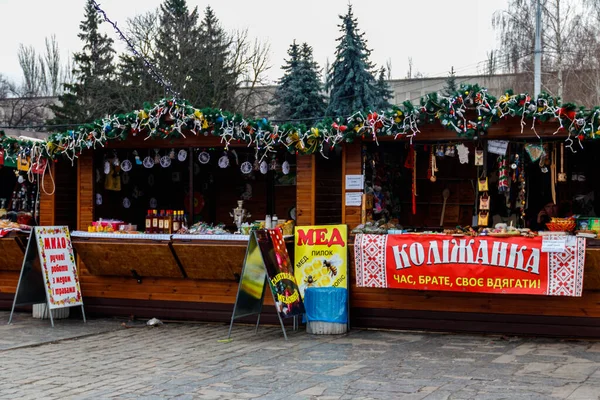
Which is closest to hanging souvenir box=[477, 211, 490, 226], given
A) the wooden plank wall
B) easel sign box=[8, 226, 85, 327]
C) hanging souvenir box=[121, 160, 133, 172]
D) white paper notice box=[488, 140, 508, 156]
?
white paper notice box=[488, 140, 508, 156]

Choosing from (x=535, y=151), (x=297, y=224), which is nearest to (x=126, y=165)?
(x=297, y=224)

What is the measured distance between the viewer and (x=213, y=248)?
1097 cm

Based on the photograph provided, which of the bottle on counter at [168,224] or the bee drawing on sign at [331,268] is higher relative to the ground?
the bottle on counter at [168,224]

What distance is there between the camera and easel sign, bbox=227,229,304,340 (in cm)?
995

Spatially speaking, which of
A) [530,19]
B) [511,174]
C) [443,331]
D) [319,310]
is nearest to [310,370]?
[319,310]

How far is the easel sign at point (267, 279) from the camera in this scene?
32.6 feet

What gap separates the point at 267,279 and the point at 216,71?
819 inches

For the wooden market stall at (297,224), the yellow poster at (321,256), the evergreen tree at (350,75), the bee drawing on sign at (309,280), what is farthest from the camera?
the evergreen tree at (350,75)

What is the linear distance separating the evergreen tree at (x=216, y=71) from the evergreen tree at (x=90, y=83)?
4351 millimetres

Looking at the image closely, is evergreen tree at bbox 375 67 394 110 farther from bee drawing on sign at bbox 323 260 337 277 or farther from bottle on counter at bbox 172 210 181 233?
bee drawing on sign at bbox 323 260 337 277

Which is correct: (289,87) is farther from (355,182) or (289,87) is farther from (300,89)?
(355,182)

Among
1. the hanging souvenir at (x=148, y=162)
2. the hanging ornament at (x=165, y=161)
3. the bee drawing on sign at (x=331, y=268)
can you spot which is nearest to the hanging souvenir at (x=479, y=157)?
the bee drawing on sign at (x=331, y=268)

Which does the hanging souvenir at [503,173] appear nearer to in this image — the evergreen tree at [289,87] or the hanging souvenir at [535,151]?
the hanging souvenir at [535,151]

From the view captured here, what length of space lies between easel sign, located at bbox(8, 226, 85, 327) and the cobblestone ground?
1.58 ft
